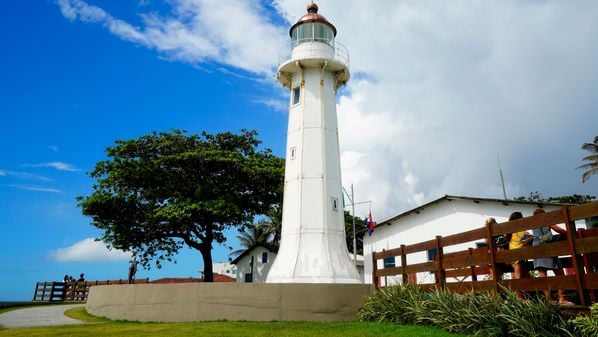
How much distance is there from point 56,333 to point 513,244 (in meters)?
10.4

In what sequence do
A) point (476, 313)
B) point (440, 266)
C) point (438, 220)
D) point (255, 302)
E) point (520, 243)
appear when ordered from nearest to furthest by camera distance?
point (476, 313)
point (520, 243)
point (440, 266)
point (255, 302)
point (438, 220)

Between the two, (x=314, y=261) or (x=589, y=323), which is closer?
(x=589, y=323)

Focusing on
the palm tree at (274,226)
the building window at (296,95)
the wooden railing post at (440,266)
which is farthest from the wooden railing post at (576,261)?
the palm tree at (274,226)

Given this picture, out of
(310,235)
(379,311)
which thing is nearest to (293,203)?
(310,235)

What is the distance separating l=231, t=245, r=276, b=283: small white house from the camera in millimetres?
33188

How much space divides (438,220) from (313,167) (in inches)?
304

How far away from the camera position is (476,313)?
6840 mm

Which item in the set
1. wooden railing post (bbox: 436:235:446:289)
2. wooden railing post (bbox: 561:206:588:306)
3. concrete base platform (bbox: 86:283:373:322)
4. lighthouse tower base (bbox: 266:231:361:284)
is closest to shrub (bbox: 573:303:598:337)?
wooden railing post (bbox: 561:206:588:306)

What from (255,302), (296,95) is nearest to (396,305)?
(255,302)

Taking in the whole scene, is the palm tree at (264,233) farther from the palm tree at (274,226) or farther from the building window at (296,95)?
the building window at (296,95)

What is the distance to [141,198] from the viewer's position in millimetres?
23234

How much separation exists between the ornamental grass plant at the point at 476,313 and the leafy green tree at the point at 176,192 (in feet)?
45.7

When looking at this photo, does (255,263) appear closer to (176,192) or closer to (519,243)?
(176,192)

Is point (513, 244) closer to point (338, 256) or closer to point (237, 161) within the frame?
point (338, 256)
